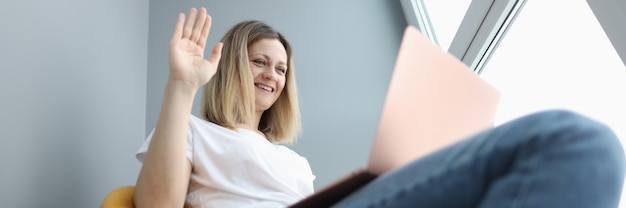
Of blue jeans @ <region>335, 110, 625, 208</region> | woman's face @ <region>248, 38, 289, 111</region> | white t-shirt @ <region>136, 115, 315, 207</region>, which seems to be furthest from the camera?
woman's face @ <region>248, 38, 289, 111</region>

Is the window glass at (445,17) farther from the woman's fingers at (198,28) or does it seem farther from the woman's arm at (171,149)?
the woman's arm at (171,149)

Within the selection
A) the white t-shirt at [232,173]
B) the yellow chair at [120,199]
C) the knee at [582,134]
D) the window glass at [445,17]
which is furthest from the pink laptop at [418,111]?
the window glass at [445,17]

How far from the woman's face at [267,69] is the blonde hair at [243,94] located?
0.09 feet

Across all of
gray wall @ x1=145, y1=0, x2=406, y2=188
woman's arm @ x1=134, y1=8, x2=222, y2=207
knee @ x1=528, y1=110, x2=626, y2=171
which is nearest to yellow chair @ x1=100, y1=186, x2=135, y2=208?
woman's arm @ x1=134, y1=8, x2=222, y2=207

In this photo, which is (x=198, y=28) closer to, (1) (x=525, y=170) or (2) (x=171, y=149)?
(2) (x=171, y=149)

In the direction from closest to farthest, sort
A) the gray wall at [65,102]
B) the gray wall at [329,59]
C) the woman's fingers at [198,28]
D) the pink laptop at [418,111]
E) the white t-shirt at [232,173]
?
the pink laptop at [418,111] → the gray wall at [65,102] → the white t-shirt at [232,173] → the woman's fingers at [198,28] → the gray wall at [329,59]

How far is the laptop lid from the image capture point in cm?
60

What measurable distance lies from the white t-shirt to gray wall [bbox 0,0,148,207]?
0.19 m

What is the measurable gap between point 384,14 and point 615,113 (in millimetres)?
1227

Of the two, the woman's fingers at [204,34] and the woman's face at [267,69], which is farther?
→ the woman's face at [267,69]

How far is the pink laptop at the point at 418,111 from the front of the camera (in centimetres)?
59

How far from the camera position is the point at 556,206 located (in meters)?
0.45

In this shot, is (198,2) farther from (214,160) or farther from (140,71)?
(214,160)

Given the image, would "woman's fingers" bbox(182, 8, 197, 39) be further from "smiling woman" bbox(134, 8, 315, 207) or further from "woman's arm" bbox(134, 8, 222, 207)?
"woman's arm" bbox(134, 8, 222, 207)
